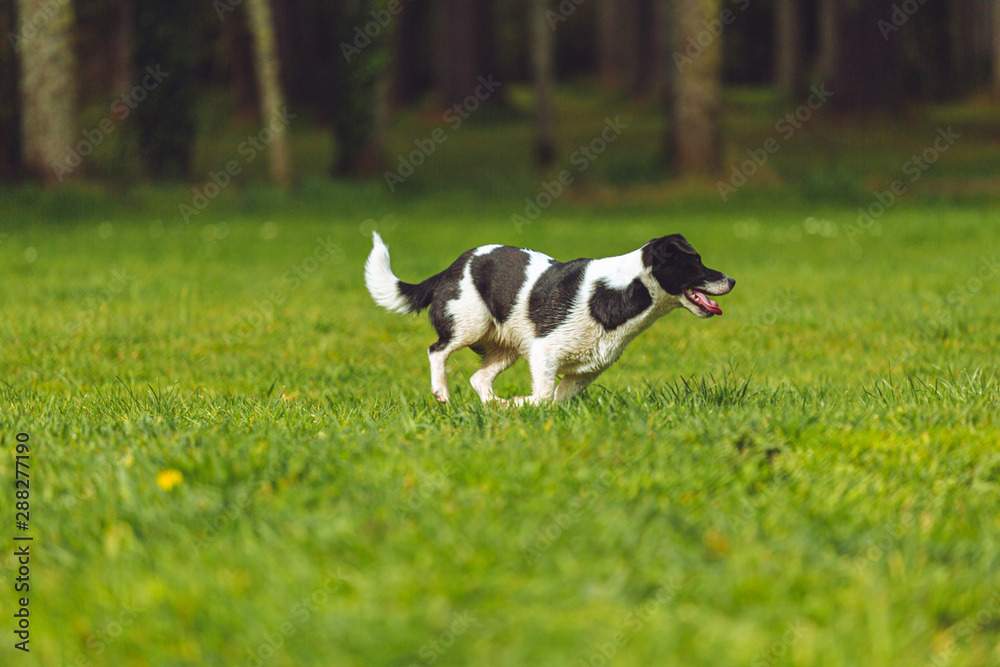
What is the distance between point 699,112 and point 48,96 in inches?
398

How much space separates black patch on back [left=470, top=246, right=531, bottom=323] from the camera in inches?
179

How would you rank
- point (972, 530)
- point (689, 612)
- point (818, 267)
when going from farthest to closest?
point (818, 267), point (972, 530), point (689, 612)

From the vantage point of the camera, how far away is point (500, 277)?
4.57 meters

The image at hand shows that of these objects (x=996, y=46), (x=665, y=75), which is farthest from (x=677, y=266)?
(x=996, y=46)

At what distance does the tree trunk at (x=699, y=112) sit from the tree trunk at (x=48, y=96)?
30.6ft

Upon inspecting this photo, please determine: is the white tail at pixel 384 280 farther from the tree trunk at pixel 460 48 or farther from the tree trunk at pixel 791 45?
the tree trunk at pixel 791 45

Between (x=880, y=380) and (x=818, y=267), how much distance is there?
5.69 meters

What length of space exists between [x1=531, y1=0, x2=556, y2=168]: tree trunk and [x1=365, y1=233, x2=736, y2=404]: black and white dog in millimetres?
14414

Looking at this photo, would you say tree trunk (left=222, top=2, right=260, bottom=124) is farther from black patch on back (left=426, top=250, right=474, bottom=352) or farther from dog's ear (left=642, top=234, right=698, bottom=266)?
dog's ear (left=642, top=234, right=698, bottom=266)

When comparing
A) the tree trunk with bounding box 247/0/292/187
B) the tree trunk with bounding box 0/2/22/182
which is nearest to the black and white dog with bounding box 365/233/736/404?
the tree trunk with bounding box 247/0/292/187

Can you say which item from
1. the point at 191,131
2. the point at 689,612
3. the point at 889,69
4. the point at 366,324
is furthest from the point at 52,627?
the point at 889,69

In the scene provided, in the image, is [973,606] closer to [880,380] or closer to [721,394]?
[721,394]

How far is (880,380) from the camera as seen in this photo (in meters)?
5.18

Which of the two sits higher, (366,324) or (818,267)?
(366,324)
